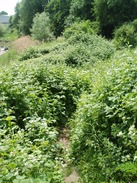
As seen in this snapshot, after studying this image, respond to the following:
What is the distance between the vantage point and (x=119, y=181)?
2998 mm

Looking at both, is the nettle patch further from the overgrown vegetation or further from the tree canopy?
the tree canopy

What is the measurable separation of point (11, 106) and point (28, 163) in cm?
201

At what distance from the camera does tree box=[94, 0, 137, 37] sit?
17.1 meters

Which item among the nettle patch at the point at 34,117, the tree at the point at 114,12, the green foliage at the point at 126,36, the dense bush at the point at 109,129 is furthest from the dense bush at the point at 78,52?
the dense bush at the point at 109,129

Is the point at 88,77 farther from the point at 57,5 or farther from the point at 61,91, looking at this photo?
the point at 57,5

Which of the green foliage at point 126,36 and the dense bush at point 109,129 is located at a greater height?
the dense bush at point 109,129

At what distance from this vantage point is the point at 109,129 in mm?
3650

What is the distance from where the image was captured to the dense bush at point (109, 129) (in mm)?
3066

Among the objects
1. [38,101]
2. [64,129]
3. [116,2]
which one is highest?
[116,2]

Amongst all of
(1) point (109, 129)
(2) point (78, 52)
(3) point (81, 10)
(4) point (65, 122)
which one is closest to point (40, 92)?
(4) point (65, 122)

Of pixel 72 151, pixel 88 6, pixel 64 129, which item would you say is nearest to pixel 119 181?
pixel 72 151

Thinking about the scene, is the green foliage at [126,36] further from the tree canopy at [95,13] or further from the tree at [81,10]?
the tree at [81,10]

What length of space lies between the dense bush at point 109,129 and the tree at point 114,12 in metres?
14.4

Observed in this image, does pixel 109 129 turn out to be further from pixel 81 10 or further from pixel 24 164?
pixel 81 10
